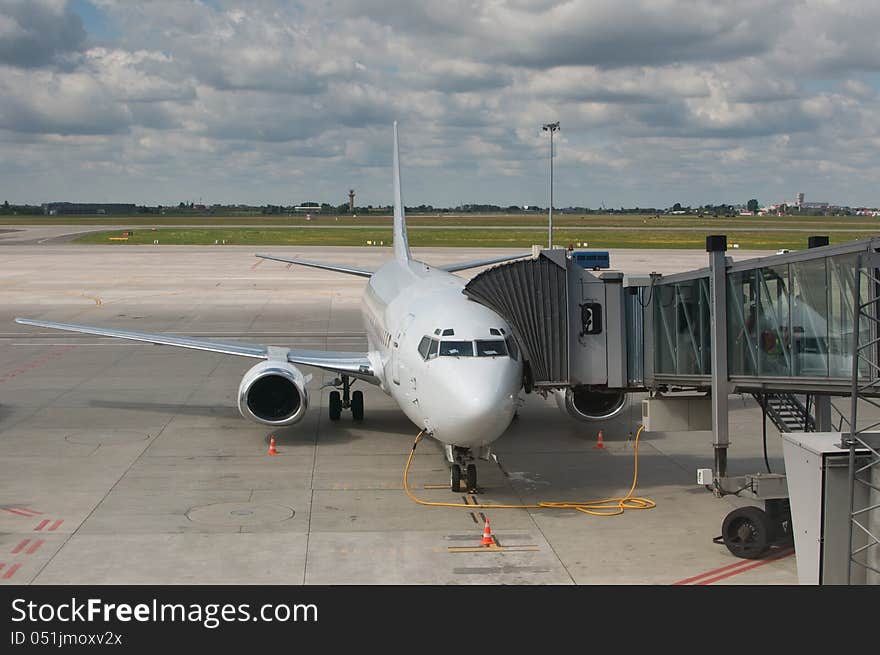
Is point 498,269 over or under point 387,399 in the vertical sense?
over

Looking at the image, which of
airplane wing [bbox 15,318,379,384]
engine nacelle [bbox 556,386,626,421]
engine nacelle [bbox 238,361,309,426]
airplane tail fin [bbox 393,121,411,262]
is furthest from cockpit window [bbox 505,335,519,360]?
Result: airplane tail fin [bbox 393,121,411,262]

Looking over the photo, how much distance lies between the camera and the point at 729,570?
52.1ft

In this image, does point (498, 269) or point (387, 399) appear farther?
point (387, 399)

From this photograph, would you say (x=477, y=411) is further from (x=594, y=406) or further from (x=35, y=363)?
(x=35, y=363)

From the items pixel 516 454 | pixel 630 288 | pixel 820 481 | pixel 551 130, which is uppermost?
pixel 551 130

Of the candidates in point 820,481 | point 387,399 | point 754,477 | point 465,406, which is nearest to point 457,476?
point 465,406

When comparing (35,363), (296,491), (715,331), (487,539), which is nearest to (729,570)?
(487,539)

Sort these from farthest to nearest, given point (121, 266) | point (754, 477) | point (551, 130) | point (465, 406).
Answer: point (121, 266) < point (551, 130) < point (465, 406) < point (754, 477)

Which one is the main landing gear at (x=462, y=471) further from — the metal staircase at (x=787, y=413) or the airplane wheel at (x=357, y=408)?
the airplane wheel at (x=357, y=408)

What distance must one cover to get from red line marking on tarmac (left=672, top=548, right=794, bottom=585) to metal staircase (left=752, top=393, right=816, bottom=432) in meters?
2.96

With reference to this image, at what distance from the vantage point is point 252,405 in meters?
24.6

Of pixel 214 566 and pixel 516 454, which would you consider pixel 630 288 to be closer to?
pixel 516 454
